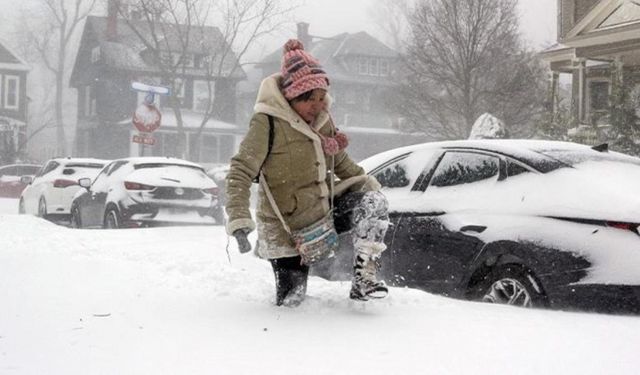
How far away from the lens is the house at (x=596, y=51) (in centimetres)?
2016

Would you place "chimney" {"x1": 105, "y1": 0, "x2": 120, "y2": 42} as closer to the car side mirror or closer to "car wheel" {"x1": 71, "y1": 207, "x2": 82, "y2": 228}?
"car wheel" {"x1": 71, "y1": 207, "x2": 82, "y2": 228}

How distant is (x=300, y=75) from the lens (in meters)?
3.76

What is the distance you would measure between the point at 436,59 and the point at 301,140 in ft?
64.8

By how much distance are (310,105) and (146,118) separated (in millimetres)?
12044

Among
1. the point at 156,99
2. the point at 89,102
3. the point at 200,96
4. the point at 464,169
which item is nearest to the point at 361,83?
the point at 200,96

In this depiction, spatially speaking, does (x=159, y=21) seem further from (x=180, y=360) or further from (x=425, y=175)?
(x=180, y=360)

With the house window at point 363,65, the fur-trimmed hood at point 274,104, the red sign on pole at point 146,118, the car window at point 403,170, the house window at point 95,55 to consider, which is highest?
the house window at point 363,65

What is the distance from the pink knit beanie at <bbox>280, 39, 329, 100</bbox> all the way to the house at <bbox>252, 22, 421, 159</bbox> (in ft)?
150

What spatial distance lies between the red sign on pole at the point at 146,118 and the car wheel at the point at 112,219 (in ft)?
16.3

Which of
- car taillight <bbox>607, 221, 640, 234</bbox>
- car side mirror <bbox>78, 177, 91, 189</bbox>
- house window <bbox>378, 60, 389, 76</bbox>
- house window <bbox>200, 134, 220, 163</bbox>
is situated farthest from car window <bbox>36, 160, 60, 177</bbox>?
house window <bbox>378, 60, 389, 76</bbox>

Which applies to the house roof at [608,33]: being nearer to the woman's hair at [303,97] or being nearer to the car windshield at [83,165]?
the car windshield at [83,165]

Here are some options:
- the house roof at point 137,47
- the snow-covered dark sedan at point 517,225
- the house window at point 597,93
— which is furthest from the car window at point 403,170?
→ the house roof at point 137,47

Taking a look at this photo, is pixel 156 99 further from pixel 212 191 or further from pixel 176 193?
pixel 176 193

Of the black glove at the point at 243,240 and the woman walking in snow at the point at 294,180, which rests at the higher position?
the woman walking in snow at the point at 294,180
